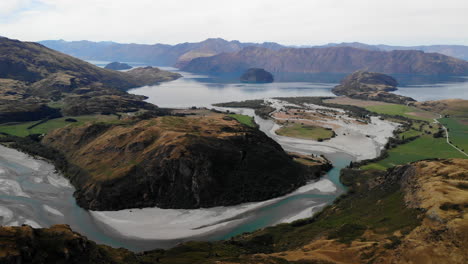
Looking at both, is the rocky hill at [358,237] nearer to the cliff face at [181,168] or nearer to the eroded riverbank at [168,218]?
the eroded riverbank at [168,218]

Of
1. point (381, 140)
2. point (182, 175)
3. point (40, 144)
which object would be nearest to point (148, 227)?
point (182, 175)

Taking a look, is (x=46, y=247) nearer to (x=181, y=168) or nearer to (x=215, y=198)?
(x=215, y=198)

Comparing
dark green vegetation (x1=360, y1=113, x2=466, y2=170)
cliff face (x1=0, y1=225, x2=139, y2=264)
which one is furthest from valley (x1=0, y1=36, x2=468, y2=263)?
dark green vegetation (x1=360, y1=113, x2=466, y2=170)

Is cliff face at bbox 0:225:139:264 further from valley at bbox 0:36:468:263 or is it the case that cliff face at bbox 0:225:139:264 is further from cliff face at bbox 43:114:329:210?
cliff face at bbox 43:114:329:210

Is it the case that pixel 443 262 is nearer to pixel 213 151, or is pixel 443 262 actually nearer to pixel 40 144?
pixel 213 151

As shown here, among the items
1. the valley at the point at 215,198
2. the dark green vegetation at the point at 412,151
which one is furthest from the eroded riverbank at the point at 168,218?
the dark green vegetation at the point at 412,151

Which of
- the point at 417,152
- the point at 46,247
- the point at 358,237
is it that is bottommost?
the point at 358,237

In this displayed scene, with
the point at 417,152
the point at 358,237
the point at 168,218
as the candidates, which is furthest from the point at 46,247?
the point at 417,152
